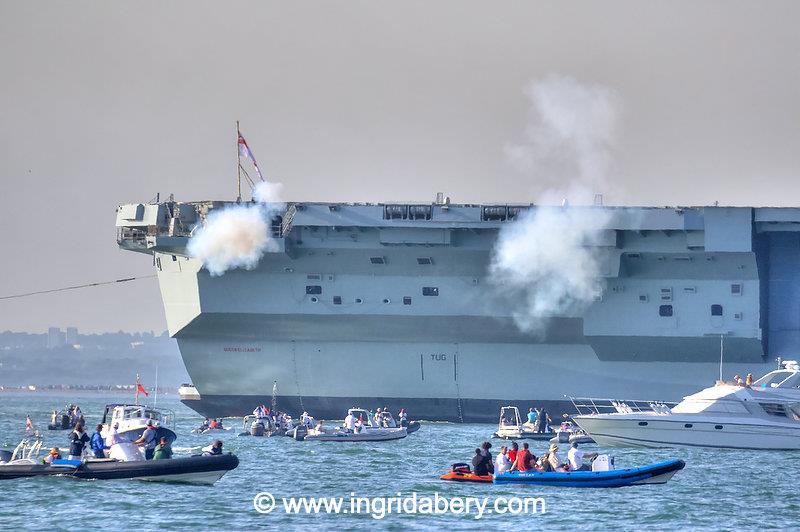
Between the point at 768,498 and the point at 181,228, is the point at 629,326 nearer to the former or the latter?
the point at 181,228

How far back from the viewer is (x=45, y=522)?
2988 cm

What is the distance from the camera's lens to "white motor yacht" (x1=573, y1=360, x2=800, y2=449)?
151 feet

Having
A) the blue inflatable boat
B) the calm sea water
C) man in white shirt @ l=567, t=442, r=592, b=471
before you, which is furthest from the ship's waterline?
the blue inflatable boat

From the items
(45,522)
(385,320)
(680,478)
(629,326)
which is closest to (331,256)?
(385,320)

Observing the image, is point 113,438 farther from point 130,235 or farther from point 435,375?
point 435,375

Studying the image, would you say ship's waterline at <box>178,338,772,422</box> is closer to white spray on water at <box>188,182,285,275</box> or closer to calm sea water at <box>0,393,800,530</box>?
white spray on water at <box>188,182,285,275</box>

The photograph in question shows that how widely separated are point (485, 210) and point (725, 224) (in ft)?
30.2

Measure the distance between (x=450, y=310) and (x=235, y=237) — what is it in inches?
358

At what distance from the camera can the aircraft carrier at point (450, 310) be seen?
5922 centimetres

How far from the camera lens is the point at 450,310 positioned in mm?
60781

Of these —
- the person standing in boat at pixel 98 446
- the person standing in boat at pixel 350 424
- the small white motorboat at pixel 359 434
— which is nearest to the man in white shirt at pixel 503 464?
the person standing in boat at pixel 98 446
